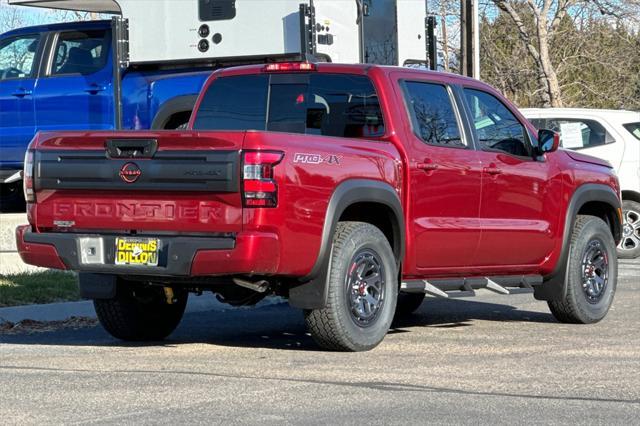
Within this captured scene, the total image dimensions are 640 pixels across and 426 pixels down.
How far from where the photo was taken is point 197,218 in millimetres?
7852

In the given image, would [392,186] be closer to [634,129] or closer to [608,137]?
[608,137]

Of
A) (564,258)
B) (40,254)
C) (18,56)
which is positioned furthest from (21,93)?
(564,258)

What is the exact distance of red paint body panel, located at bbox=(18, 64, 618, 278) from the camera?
7773 millimetres

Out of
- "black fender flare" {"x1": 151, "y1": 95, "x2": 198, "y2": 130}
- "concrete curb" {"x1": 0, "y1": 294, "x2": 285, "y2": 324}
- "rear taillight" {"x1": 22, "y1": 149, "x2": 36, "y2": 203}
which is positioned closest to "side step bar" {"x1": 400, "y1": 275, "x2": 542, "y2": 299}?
"rear taillight" {"x1": 22, "y1": 149, "x2": 36, "y2": 203}

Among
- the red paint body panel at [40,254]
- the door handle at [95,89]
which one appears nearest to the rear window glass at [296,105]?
the red paint body panel at [40,254]

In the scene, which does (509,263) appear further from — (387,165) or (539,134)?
(387,165)

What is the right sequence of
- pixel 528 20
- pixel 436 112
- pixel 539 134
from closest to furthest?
pixel 436 112 → pixel 539 134 → pixel 528 20

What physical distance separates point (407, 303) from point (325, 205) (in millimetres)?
3123

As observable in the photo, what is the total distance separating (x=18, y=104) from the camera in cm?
1495

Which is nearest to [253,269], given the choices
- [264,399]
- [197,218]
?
[197,218]

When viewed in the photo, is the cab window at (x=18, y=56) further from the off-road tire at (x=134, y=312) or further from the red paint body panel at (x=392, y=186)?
the off-road tire at (x=134, y=312)

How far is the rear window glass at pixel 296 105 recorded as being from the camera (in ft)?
29.8

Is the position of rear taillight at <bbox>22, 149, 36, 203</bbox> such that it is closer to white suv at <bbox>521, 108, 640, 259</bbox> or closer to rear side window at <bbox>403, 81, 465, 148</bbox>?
rear side window at <bbox>403, 81, 465, 148</bbox>

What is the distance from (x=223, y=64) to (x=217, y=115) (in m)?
4.84
